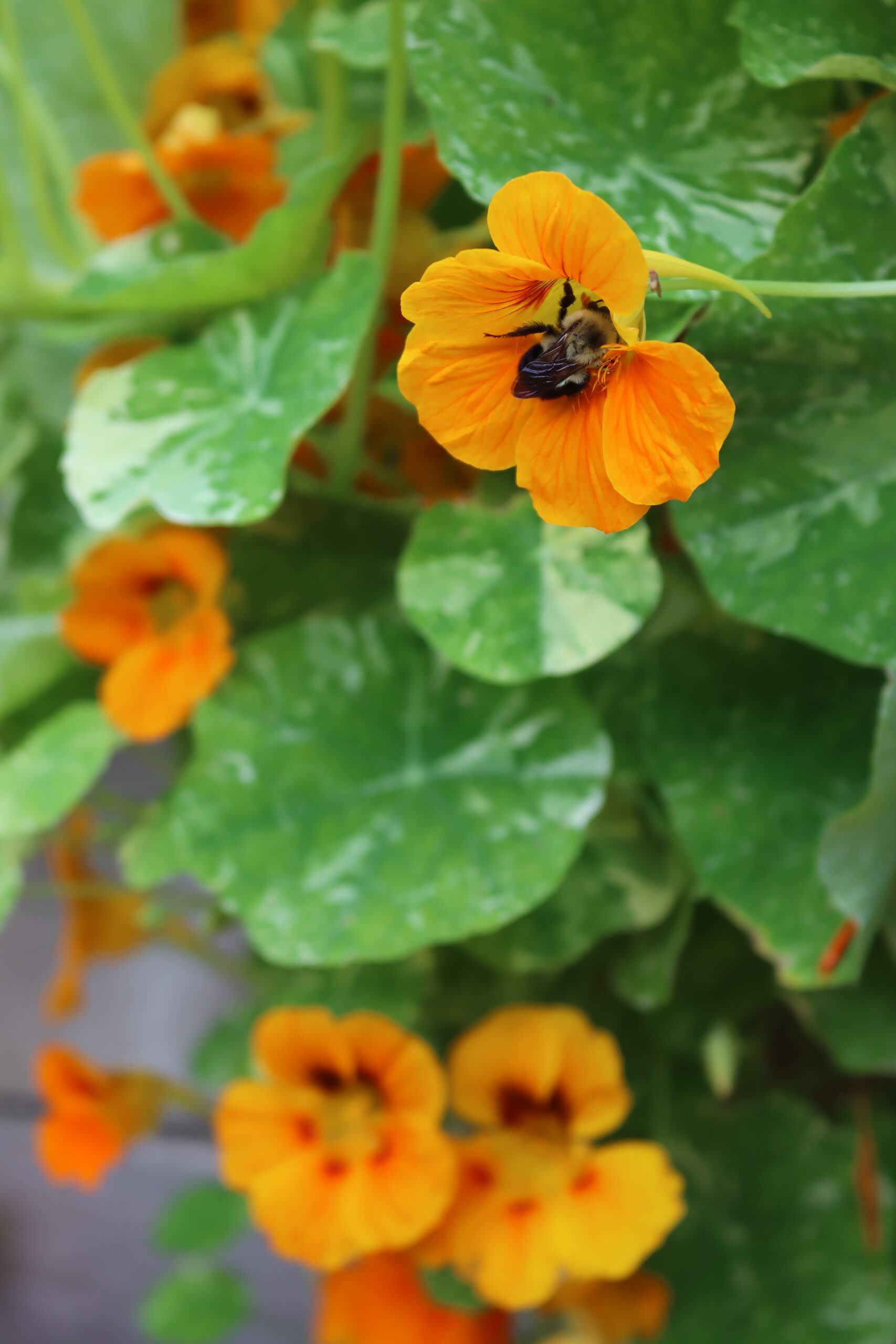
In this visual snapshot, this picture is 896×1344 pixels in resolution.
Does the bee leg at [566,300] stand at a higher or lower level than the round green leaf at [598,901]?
higher

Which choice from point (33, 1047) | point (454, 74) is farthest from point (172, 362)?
point (33, 1047)

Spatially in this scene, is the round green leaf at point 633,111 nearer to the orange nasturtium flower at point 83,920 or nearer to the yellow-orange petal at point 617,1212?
the yellow-orange petal at point 617,1212

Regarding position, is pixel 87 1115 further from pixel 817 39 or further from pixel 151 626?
pixel 817 39

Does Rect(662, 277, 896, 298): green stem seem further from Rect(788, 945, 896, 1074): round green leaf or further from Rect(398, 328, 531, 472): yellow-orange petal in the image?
Rect(788, 945, 896, 1074): round green leaf

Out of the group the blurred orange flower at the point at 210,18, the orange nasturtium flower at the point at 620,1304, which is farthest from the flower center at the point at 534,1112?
the blurred orange flower at the point at 210,18

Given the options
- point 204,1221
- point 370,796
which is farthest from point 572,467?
point 204,1221

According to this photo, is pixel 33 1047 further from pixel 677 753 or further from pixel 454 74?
pixel 454 74
